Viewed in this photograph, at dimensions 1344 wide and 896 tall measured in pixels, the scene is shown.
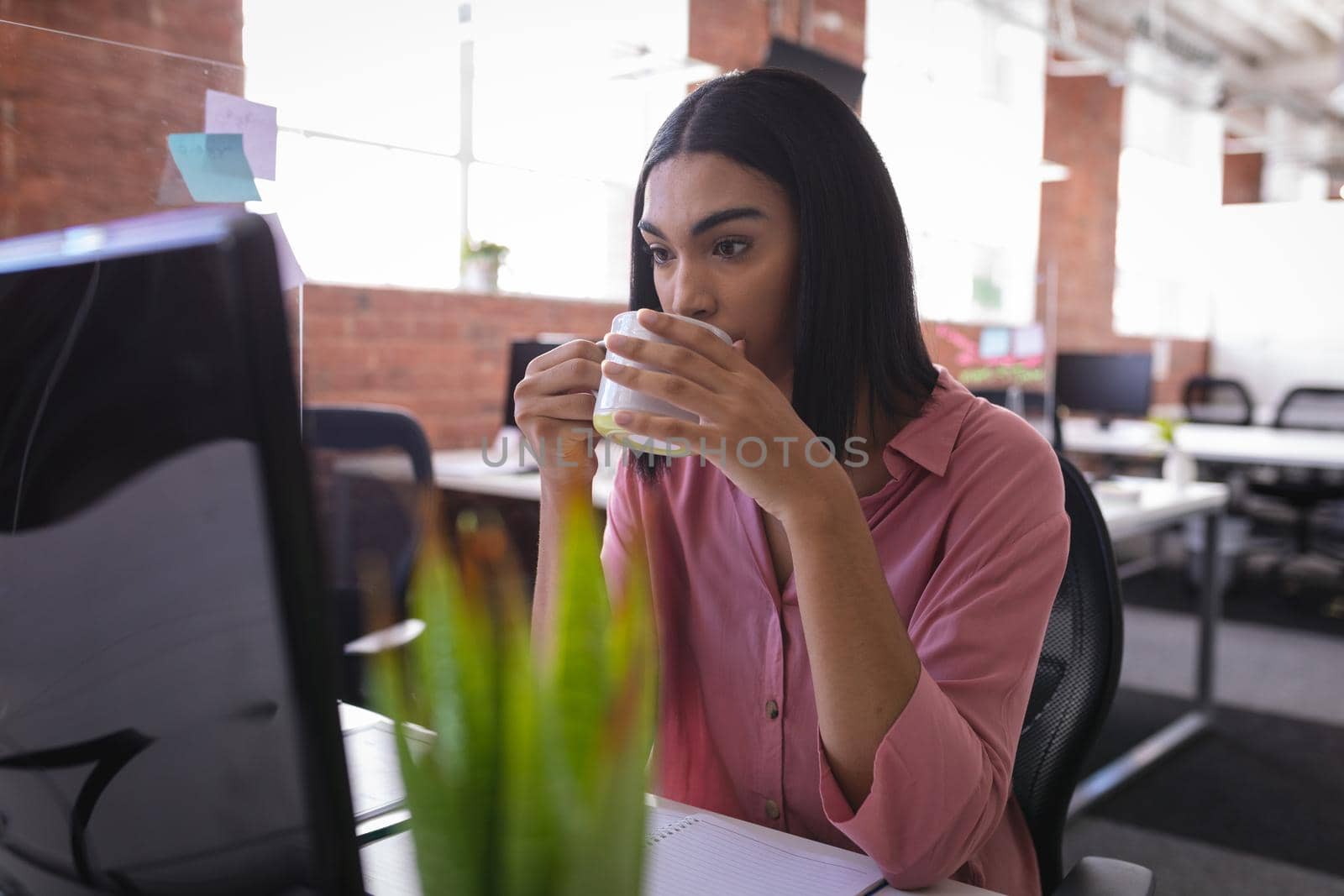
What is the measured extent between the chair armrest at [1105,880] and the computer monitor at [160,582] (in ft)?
2.27

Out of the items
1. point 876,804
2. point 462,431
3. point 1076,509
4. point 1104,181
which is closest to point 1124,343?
point 1104,181

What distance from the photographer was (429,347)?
150 inches

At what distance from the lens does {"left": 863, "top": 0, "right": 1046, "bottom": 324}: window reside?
5.70m

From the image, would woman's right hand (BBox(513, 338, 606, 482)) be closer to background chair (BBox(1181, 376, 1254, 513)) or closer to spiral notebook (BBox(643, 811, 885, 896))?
spiral notebook (BBox(643, 811, 885, 896))

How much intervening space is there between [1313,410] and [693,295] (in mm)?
6364

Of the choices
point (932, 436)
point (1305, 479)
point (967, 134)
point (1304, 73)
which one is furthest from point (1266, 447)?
point (1304, 73)

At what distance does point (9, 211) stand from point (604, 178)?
368 centimetres

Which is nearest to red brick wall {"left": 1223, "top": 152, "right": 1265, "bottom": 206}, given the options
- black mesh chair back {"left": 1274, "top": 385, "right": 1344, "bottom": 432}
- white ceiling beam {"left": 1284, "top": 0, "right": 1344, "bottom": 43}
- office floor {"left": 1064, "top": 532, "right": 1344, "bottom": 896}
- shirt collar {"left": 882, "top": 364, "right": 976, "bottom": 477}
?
white ceiling beam {"left": 1284, "top": 0, "right": 1344, "bottom": 43}

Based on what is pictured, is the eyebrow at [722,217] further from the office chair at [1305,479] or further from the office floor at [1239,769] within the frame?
the office chair at [1305,479]

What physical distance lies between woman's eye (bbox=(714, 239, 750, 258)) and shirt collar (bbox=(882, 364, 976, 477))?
0.24 m

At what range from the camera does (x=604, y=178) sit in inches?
176

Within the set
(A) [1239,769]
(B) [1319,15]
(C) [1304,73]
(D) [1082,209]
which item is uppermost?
(B) [1319,15]

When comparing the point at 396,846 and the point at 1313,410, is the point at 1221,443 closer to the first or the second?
the point at 1313,410

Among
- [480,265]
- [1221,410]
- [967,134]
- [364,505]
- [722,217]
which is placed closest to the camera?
[722,217]
